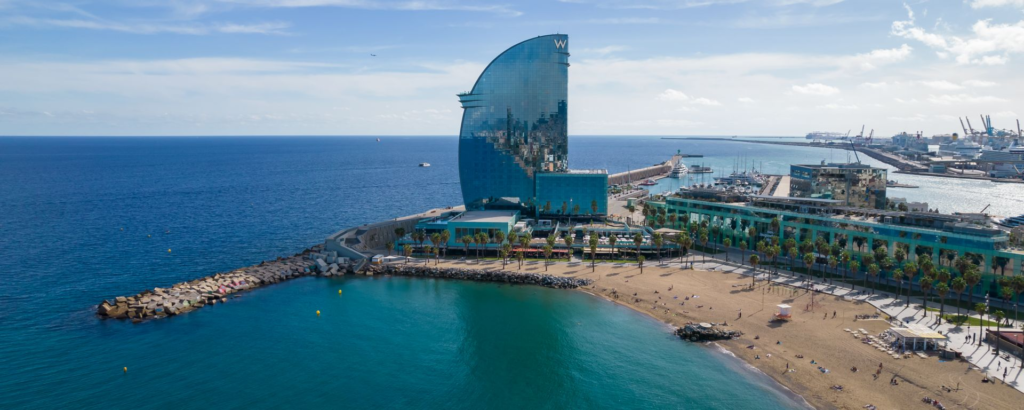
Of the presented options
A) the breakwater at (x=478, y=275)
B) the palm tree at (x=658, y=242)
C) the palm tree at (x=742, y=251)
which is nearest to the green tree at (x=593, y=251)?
the breakwater at (x=478, y=275)

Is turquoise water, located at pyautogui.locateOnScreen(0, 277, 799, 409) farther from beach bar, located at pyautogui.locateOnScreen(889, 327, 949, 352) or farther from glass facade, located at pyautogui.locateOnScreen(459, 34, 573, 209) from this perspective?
glass facade, located at pyautogui.locateOnScreen(459, 34, 573, 209)

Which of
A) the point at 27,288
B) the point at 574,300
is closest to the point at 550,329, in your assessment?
the point at 574,300

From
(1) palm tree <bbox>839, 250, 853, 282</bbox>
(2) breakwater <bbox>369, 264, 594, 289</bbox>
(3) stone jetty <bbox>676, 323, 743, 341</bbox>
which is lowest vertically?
(3) stone jetty <bbox>676, 323, 743, 341</bbox>

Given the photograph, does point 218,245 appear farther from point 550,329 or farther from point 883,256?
point 883,256

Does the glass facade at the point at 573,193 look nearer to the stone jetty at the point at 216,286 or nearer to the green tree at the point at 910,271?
the stone jetty at the point at 216,286

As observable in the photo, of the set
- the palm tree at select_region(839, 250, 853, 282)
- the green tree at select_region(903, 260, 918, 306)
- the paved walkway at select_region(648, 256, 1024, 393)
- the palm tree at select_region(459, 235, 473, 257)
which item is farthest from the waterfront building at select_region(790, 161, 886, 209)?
the palm tree at select_region(459, 235, 473, 257)

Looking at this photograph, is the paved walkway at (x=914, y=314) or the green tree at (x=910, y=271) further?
the green tree at (x=910, y=271)
